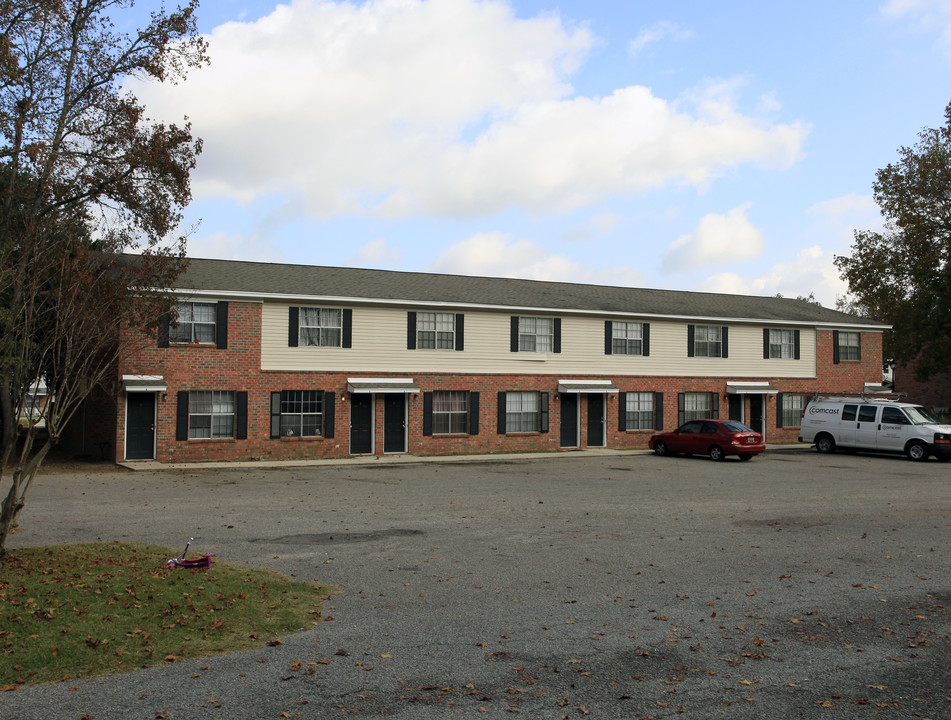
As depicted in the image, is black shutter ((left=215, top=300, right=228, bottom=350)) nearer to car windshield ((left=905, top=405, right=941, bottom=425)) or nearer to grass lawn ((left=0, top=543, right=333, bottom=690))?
grass lawn ((left=0, top=543, right=333, bottom=690))

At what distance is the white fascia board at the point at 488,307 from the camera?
26.0 meters

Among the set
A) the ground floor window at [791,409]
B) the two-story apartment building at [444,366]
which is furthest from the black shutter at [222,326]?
the ground floor window at [791,409]

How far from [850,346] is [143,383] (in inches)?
1166

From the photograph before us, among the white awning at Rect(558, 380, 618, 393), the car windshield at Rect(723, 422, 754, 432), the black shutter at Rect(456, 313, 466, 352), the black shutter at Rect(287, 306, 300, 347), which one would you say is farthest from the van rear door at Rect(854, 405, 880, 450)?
the black shutter at Rect(287, 306, 300, 347)

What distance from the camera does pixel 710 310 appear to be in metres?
35.3

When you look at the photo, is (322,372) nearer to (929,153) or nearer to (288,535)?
(288,535)

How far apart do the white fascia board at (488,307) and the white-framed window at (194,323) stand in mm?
433

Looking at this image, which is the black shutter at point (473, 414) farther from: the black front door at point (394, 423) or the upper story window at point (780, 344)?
the upper story window at point (780, 344)

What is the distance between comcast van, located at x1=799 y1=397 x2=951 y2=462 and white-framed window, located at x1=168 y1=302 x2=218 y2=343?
2175 centimetres

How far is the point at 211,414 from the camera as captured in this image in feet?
85.1

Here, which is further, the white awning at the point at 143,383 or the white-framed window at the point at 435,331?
the white-framed window at the point at 435,331

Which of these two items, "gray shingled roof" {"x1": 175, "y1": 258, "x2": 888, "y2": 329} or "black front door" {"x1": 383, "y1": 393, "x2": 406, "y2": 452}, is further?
"black front door" {"x1": 383, "y1": 393, "x2": 406, "y2": 452}

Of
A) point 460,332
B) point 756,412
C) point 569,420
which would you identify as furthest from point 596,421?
point 756,412

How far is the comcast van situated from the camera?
91.6 feet
